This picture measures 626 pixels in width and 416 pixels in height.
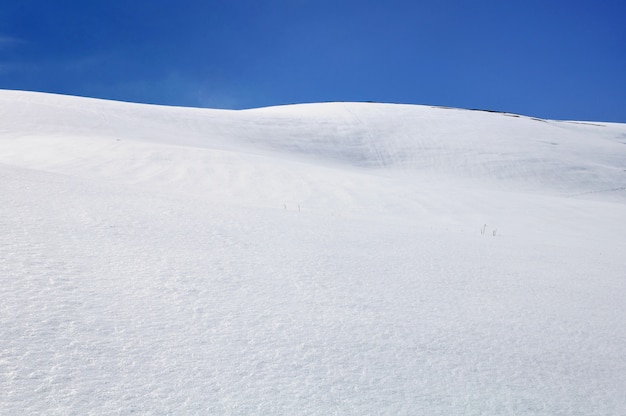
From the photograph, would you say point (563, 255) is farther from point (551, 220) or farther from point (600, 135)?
point (600, 135)

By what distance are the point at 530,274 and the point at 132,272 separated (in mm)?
2219

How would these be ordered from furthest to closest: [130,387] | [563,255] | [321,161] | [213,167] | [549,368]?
[321,161] < [213,167] < [563,255] < [549,368] < [130,387]

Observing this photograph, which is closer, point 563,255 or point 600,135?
point 563,255

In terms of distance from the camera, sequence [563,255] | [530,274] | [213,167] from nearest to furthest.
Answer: [530,274] < [563,255] < [213,167]

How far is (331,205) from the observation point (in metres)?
8.70

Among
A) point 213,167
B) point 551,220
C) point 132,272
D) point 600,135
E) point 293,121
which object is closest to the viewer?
point 132,272

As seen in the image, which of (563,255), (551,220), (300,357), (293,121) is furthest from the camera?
(293,121)

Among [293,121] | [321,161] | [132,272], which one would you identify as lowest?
[132,272]

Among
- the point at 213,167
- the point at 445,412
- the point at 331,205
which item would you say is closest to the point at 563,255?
the point at 445,412

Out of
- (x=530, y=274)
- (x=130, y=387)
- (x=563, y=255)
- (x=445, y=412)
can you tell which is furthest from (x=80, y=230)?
(x=563, y=255)

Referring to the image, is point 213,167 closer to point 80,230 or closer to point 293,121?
point 80,230

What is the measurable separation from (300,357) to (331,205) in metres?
7.19

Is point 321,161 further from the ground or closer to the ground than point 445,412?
further from the ground

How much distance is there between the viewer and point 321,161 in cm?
1683
